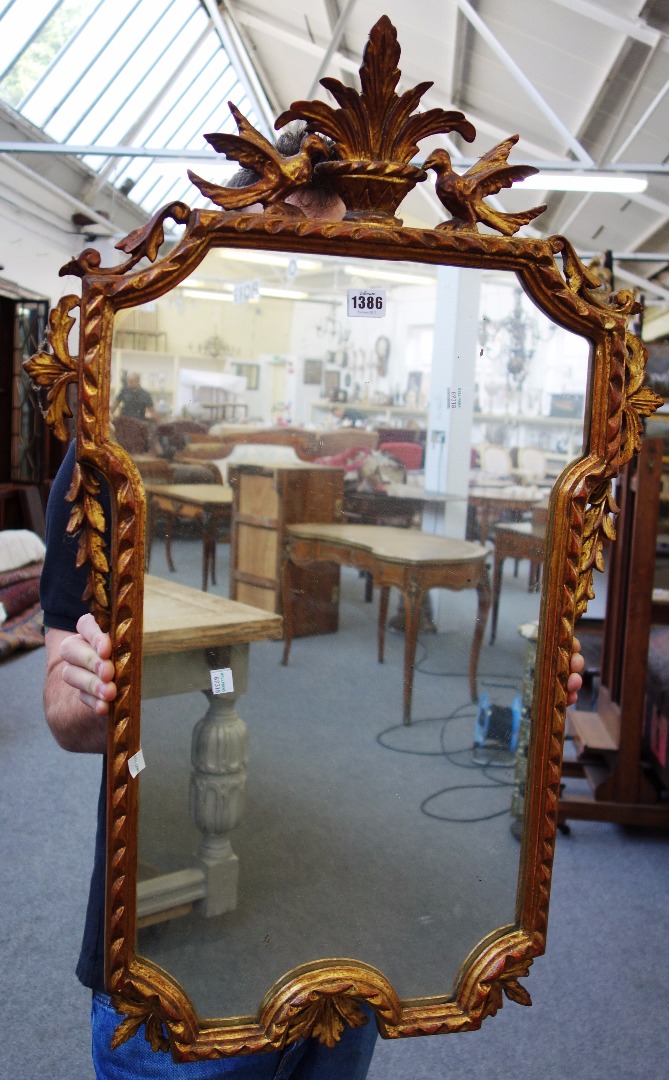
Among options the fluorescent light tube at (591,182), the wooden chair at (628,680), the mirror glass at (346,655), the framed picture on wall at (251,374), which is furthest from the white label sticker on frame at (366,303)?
the fluorescent light tube at (591,182)

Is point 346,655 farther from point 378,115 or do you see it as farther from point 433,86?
point 433,86

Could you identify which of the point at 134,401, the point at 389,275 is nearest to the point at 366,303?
the point at 389,275

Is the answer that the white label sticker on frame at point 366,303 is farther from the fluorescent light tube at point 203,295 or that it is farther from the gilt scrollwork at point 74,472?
the gilt scrollwork at point 74,472

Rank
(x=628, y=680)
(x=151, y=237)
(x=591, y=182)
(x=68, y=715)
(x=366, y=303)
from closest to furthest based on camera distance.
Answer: (x=151, y=237)
(x=366, y=303)
(x=68, y=715)
(x=628, y=680)
(x=591, y=182)

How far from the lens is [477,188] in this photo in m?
0.95

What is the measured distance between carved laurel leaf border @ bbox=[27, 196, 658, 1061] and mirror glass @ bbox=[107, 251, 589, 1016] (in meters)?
0.03

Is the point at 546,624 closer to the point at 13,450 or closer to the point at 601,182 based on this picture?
the point at 601,182

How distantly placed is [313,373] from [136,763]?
19.4 inches

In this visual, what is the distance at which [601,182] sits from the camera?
670 centimetres

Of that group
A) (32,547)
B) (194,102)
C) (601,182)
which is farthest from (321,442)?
(194,102)

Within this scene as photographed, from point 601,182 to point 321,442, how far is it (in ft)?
21.0

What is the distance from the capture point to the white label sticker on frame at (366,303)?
1001 mm

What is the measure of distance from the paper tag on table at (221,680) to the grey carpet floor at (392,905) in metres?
0.03

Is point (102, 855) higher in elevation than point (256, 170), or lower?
lower
